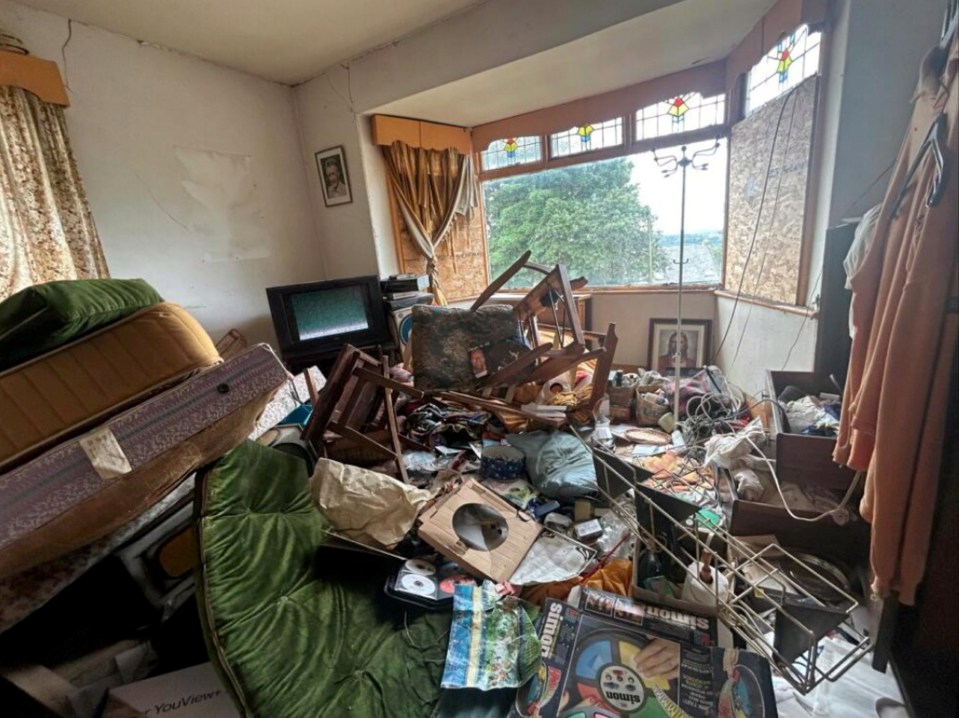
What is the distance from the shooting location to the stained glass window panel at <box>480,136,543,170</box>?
3.49m

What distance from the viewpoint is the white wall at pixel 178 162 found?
2.32m

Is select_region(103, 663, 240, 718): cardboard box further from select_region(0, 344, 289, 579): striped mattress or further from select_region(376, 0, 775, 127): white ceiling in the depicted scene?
select_region(376, 0, 775, 127): white ceiling

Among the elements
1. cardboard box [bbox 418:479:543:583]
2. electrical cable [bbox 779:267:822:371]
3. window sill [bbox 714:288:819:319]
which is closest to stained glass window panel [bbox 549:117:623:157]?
window sill [bbox 714:288:819:319]

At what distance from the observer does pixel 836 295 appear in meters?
1.61

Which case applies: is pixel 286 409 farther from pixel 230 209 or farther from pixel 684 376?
pixel 684 376

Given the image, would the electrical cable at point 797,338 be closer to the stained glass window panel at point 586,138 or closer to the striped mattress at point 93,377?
the stained glass window panel at point 586,138

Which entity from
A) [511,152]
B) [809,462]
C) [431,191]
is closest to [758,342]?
[809,462]

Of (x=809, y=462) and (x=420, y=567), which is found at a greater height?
(x=809, y=462)

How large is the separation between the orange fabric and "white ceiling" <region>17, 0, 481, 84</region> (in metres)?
3.09

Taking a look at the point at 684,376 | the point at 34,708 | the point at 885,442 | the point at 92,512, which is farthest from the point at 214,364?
the point at 684,376

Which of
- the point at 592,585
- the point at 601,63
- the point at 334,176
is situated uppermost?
the point at 601,63

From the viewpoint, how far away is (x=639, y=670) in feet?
3.06

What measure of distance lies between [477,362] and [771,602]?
5.45ft

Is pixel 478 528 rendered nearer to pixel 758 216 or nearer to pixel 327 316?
pixel 327 316
